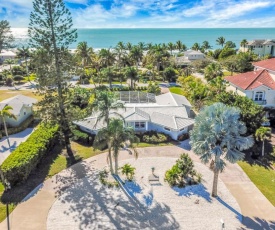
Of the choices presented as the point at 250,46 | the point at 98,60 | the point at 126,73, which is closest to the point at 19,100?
the point at 126,73

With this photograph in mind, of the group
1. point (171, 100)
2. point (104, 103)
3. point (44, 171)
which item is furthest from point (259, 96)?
point (44, 171)

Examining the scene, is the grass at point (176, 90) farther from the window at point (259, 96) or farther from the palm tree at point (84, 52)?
the palm tree at point (84, 52)

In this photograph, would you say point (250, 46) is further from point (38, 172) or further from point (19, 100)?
Result: point (38, 172)

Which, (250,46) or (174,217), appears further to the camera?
(250,46)

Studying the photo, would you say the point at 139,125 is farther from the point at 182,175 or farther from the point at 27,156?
the point at 27,156

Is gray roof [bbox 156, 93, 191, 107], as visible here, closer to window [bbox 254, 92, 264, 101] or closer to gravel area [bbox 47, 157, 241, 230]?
window [bbox 254, 92, 264, 101]
